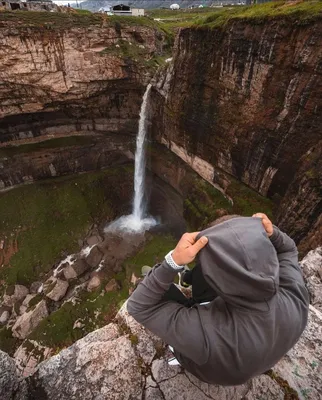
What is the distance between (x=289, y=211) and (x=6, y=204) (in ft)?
57.5

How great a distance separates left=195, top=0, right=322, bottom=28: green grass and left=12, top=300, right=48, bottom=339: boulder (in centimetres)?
1568

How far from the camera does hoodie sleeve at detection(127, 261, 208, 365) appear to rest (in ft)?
5.55

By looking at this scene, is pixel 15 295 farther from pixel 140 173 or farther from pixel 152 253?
pixel 140 173

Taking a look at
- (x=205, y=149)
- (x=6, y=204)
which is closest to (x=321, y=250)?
(x=205, y=149)

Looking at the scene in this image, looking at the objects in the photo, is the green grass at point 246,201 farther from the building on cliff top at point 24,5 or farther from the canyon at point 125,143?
the building on cliff top at point 24,5

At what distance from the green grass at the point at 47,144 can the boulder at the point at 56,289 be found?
1033cm

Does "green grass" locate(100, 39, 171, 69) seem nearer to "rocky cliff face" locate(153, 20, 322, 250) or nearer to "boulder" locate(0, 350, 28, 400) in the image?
"rocky cliff face" locate(153, 20, 322, 250)

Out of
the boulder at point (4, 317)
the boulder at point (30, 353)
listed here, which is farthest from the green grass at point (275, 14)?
the boulder at point (4, 317)

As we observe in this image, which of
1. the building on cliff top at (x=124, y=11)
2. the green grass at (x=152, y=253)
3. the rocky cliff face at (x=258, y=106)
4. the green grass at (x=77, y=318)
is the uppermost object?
the building on cliff top at (x=124, y=11)

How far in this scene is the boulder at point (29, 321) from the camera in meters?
11.2

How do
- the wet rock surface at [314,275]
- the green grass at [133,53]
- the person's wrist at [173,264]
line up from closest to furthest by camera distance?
the person's wrist at [173,264]
the wet rock surface at [314,275]
the green grass at [133,53]

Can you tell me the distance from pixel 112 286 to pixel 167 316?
1142 cm

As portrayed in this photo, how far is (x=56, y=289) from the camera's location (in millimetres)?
12656

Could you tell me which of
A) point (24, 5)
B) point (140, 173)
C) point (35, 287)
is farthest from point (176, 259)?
point (24, 5)
